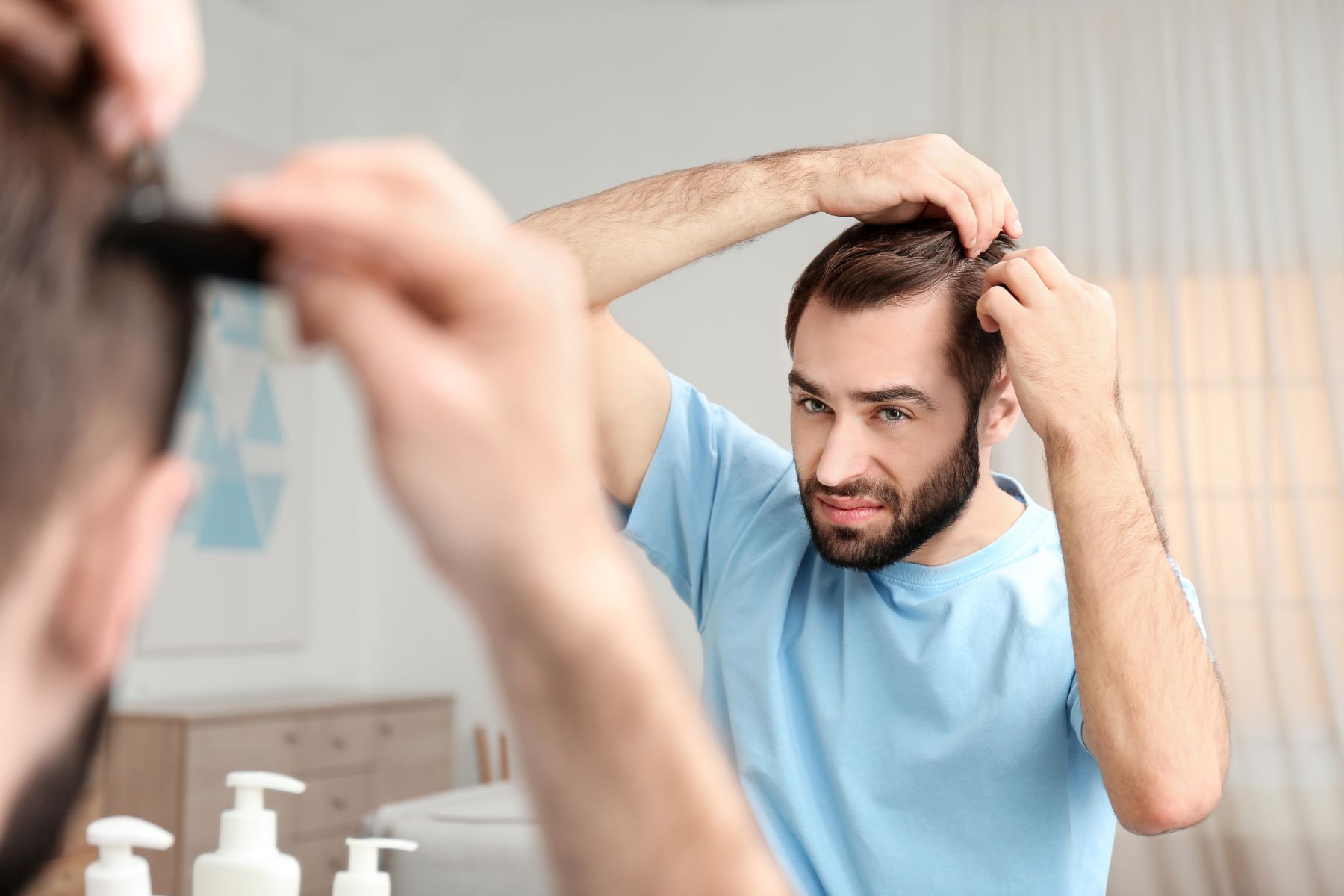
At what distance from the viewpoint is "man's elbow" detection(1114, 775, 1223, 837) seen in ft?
3.47

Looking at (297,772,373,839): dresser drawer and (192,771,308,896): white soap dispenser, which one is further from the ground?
(192,771,308,896): white soap dispenser

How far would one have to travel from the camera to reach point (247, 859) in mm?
939

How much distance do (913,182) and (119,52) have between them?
104 cm

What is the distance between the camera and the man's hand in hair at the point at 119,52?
315 millimetres

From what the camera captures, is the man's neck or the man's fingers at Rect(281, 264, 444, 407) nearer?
the man's fingers at Rect(281, 264, 444, 407)

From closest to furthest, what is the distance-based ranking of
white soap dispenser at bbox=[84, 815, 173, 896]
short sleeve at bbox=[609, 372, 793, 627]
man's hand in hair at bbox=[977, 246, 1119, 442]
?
white soap dispenser at bbox=[84, 815, 173, 896] → man's hand in hair at bbox=[977, 246, 1119, 442] → short sleeve at bbox=[609, 372, 793, 627]

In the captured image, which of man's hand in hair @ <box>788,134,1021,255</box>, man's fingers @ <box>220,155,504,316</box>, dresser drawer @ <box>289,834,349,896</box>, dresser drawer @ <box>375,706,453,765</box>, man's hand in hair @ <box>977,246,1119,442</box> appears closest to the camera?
man's fingers @ <box>220,155,504,316</box>

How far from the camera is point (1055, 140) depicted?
4.14 meters

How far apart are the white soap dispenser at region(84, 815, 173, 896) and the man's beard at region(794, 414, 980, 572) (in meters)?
0.66

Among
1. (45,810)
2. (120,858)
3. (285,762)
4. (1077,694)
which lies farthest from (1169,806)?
(285,762)

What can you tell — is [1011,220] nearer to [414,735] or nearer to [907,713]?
[907,713]

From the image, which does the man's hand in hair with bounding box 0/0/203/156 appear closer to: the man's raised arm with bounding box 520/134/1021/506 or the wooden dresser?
the man's raised arm with bounding box 520/134/1021/506

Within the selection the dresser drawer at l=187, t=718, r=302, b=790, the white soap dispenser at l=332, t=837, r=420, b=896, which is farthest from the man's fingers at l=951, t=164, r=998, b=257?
the dresser drawer at l=187, t=718, r=302, b=790

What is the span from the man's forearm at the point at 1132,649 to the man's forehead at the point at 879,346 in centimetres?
17
